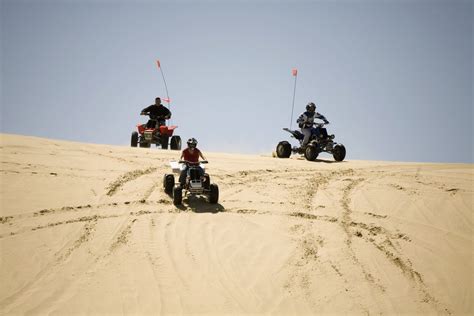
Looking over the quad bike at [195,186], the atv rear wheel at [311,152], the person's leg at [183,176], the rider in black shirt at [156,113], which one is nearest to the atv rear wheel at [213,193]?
the quad bike at [195,186]

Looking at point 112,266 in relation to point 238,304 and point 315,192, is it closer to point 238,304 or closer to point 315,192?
point 238,304

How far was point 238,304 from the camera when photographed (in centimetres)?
652

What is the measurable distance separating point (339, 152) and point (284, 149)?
2.12 metres

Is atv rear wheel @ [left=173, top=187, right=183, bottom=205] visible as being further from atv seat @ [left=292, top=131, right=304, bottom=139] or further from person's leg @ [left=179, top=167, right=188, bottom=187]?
atv seat @ [left=292, top=131, right=304, bottom=139]

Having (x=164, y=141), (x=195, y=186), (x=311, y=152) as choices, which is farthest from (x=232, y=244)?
(x=164, y=141)

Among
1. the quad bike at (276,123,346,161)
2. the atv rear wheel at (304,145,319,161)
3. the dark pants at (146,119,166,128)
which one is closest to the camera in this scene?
the atv rear wheel at (304,145,319,161)

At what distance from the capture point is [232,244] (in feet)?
26.5

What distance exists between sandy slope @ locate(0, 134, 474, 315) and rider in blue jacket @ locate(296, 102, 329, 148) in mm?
4888

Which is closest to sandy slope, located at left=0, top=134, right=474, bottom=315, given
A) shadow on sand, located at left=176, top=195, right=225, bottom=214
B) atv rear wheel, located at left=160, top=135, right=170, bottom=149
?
shadow on sand, located at left=176, top=195, right=225, bottom=214

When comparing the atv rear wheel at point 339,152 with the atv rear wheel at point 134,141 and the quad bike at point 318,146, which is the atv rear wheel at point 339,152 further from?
the atv rear wheel at point 134,141

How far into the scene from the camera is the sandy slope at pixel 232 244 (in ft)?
21.7

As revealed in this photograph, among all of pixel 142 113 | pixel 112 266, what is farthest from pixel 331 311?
pixel 142 113

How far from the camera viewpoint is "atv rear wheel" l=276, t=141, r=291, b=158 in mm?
16719

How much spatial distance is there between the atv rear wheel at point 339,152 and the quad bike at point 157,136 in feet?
21.5
